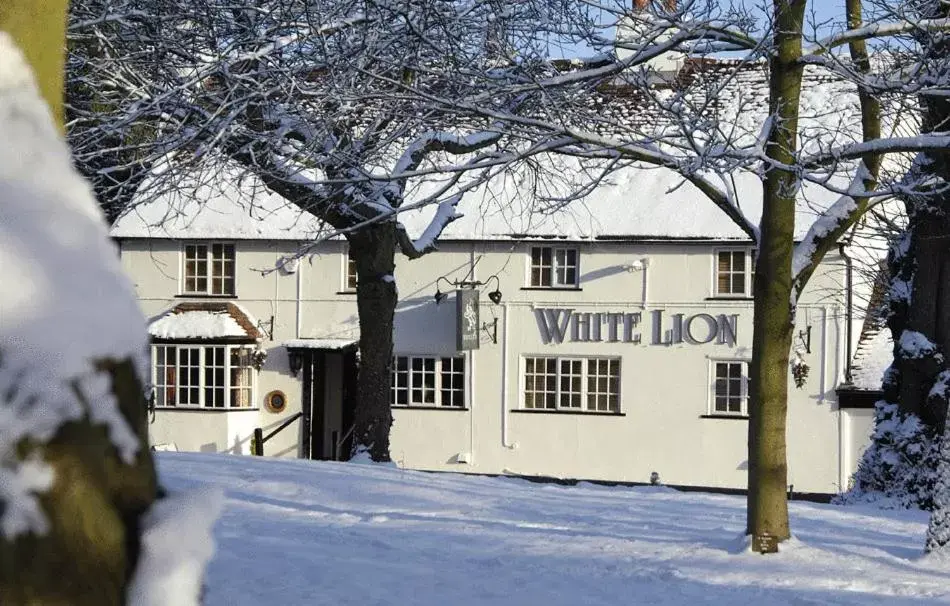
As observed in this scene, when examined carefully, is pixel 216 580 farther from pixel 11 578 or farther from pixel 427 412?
pixel 427 412

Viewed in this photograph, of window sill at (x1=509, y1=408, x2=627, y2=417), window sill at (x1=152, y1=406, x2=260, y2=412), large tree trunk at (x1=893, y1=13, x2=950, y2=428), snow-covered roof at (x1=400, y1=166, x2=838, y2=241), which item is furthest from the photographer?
window sill at (x1=152, y1=406, x2=260, y2=412)

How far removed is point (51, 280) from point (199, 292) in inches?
1132

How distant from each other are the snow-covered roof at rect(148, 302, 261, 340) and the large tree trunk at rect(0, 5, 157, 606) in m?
27.4

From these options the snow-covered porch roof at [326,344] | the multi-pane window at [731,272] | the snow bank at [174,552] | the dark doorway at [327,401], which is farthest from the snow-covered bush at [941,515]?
the dark doorway at [327,401]

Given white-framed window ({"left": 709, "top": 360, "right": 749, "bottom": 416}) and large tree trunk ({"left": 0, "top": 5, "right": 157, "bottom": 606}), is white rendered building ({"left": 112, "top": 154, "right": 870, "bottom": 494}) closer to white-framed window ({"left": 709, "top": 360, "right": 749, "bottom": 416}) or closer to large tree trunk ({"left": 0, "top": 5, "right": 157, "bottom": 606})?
white-framed window ({"left": 709, "top": 360, "right": 749, "bottom": 416})

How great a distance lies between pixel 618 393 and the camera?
28641mm

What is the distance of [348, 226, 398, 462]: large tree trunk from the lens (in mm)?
17312

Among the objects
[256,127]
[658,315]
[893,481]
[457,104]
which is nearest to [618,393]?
[658,315]

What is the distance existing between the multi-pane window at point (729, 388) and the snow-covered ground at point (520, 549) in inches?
585

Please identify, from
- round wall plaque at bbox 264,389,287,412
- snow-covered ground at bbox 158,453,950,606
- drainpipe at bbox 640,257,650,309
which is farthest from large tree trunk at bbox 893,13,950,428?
round wall plaque at bbox 264,389,287,412

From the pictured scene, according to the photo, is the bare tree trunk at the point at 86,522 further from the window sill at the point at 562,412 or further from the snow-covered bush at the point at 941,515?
the window sill at the point at 562,412

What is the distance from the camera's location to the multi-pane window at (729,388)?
28.0 m

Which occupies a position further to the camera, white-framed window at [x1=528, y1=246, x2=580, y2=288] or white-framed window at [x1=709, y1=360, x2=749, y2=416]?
white-framed window at [x1=528, y1=246, x2=580, y2=288]

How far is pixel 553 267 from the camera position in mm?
29031
